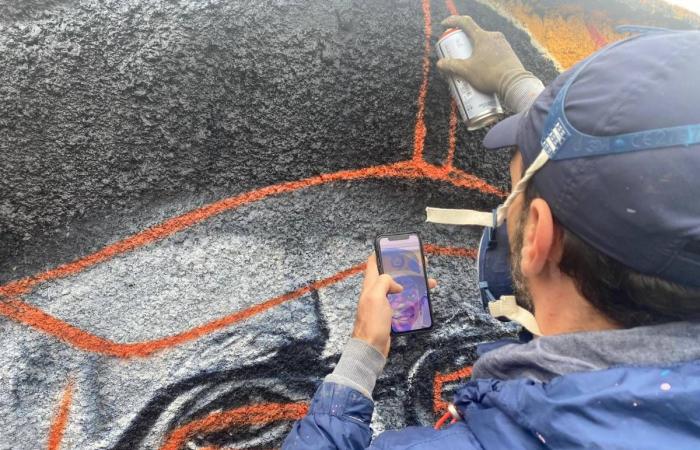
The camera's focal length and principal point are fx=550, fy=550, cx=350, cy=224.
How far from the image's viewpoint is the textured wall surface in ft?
4.41

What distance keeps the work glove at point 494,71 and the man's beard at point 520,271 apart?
24.3 inches

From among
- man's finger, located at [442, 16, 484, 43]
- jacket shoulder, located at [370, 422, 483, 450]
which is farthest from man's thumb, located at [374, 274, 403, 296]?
man's finger, located at [442, 16, 484, 43]

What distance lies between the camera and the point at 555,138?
2.79ft

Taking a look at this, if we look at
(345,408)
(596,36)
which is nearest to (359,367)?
(345,408)

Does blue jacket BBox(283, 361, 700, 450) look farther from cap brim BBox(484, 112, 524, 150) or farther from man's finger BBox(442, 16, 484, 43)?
man's finger BBox(442, 16, 484, 43)

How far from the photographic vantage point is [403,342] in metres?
1.66

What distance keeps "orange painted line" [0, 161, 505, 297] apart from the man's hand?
0.39 meters

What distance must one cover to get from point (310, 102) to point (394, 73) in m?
0.27

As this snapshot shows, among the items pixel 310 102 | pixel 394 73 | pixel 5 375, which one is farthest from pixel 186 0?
pixel 5 375

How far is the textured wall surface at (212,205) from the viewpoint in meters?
1.34

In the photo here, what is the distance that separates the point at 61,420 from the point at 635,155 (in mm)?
1421

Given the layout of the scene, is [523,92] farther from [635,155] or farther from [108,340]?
[108,340]

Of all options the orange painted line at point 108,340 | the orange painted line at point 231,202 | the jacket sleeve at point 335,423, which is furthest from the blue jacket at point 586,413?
the orange painted line at point 231,202

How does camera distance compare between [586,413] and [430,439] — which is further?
[430,439]
